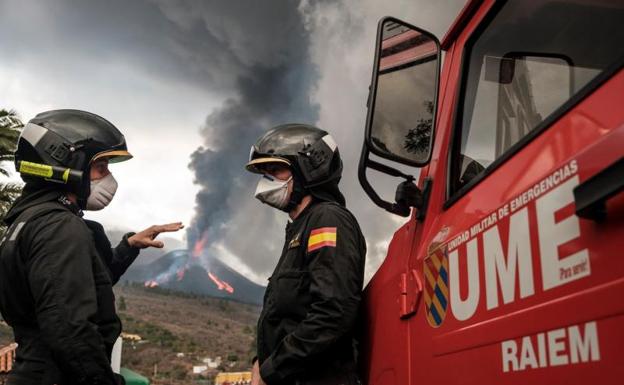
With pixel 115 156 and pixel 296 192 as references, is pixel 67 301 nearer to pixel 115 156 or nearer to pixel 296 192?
pixel 115 156

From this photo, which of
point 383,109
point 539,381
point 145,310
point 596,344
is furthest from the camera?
point 145,310

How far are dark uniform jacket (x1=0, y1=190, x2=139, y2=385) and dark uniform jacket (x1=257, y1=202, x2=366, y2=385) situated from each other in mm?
701

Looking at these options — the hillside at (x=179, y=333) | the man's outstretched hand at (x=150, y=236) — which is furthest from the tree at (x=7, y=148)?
the hillside at (x=179, y=333)

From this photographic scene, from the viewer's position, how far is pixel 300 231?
2.88 meters

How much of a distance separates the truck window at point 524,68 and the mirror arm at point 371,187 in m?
0.25

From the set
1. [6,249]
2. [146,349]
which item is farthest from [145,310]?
[6,249]

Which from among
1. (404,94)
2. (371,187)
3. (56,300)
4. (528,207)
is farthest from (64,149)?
(528,207)

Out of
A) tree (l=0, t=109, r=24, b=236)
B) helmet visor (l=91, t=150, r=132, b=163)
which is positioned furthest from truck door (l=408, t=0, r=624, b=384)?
tree (l=0, t=109, r=24, b=236)

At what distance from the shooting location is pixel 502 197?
1633 mm

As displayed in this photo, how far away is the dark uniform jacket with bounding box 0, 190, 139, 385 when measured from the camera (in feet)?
8.48

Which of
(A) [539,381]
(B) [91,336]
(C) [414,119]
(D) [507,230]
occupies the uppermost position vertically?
(C) [414,119]

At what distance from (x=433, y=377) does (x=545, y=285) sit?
1.81 feet

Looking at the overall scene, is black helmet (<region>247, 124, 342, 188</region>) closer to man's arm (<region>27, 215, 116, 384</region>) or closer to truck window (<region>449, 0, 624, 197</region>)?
man's arm (<region>27, 215, 116, 384</region>)

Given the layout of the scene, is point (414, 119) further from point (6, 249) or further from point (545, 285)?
point (6, 249)
